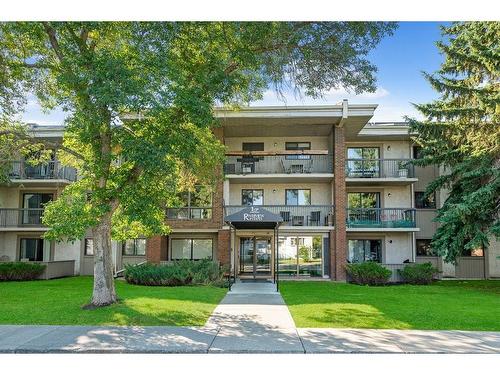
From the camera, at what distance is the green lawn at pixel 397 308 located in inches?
385

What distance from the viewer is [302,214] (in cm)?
2269

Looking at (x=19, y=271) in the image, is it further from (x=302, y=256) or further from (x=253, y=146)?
(x=302, y=256)

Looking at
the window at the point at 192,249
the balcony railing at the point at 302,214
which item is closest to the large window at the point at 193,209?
the balcony railing at the point at 302,214

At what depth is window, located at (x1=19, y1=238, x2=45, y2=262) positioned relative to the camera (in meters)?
25.4

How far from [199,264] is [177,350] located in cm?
1205

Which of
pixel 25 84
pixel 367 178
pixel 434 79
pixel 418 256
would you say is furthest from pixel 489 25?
pixel 25 84

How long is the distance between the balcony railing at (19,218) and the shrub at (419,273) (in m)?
18.9

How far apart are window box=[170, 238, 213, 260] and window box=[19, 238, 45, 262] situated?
7.63 m

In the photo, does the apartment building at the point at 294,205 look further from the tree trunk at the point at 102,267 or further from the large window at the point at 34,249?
the tree trunk at the point at 102,267

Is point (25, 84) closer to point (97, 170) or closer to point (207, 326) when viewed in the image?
point (97, 170)

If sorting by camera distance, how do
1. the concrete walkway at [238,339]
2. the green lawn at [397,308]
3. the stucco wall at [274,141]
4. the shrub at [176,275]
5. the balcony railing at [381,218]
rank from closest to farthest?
the concrete walkway at [238,339], the green lawn at [397,308], the shrub at [176,275], the balcony railing at [381,218], the stucco wall at [274,141]

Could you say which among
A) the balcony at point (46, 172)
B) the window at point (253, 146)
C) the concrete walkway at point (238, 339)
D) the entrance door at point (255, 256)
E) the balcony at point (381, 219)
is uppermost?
the window at point (253, 146)

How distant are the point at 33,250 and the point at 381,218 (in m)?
19.0

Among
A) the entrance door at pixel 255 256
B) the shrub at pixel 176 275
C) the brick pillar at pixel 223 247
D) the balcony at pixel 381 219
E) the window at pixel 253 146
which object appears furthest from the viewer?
the window at pixel 253 146
